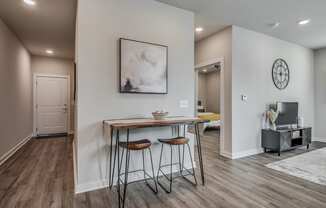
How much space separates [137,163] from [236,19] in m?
3.29

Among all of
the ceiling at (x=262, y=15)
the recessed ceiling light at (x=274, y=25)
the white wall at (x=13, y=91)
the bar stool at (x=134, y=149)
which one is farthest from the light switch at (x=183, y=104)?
the white wall at (x=13, y=91)

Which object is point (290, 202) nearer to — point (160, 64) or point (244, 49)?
point (160, 64)

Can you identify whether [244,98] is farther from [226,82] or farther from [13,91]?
[13,91]

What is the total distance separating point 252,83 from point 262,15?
1.41 meters

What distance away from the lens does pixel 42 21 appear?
3625 mm

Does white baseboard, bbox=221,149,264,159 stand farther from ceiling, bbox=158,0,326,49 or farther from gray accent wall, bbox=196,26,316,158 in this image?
ceiling, bbox=158,0,326,49

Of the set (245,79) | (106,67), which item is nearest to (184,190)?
(106,67)

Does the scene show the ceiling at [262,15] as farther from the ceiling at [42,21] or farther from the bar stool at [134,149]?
the bar stool at [134,149]

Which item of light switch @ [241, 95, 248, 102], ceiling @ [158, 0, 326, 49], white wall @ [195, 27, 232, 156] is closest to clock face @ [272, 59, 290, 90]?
ceiling @ [158, 0, 326, 49]

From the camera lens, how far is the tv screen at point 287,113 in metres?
4.30

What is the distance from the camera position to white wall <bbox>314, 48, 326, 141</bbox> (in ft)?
17.9

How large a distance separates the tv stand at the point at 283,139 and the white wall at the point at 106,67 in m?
2.52

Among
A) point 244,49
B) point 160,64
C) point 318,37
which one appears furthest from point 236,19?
point 318,37

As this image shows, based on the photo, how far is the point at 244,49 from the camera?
3.96 meters
